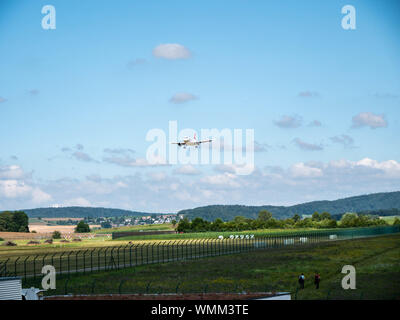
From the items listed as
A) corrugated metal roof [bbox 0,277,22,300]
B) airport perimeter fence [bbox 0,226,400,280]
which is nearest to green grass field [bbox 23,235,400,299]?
airport perimeter fence [bbox 0,226,400,280]

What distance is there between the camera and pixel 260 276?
79.7m

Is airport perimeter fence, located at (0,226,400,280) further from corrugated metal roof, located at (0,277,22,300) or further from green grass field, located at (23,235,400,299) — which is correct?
corrugated metal roof, located at (0,277,22,300)

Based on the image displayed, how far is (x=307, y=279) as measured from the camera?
77.3m

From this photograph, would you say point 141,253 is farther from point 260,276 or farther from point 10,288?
point 10,288

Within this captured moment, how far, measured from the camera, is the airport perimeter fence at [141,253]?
95.0m

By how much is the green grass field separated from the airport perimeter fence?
658 centimetres

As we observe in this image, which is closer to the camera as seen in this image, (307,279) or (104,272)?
(307,279)

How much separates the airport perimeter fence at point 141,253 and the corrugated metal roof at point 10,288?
99.1 feet

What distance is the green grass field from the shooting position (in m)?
65.2

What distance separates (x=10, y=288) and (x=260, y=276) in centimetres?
4338
